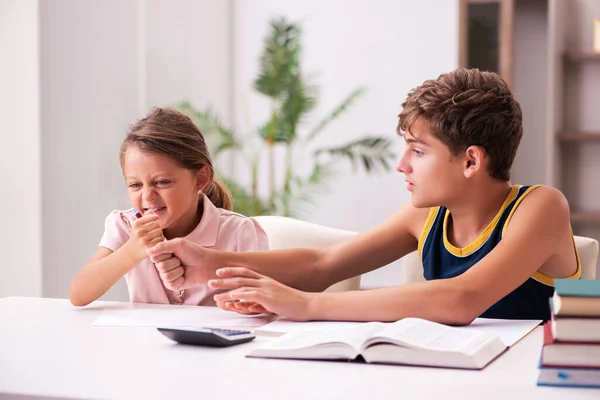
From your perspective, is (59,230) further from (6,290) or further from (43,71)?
(43,71)

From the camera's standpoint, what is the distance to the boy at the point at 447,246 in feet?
4.67

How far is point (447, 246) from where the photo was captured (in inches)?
69.6

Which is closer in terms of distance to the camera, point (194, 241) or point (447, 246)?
point (447, 246)

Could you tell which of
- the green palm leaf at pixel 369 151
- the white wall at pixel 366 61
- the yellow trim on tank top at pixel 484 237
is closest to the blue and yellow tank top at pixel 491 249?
the yellow trim on tank top at pixel 484 237

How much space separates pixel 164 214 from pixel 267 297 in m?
0.51

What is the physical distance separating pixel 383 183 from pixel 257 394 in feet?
15.4

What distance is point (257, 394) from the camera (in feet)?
3.20

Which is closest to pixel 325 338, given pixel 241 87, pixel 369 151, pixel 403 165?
pixel 403 165

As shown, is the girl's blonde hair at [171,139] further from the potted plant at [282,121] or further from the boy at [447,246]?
the potted plant at [282,121]

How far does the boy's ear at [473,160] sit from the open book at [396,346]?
512 millimetres

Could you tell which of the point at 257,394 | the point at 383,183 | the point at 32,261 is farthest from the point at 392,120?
the point at 257,394

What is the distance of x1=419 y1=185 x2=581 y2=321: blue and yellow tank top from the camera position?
1.68m

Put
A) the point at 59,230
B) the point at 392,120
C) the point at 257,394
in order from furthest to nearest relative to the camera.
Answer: the point at 392,120
the point at 59,230
the point at 257,394

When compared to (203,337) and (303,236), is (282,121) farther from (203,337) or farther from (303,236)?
(203,337)
